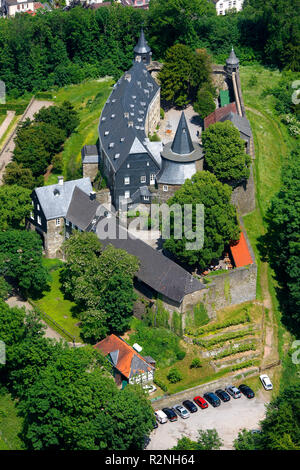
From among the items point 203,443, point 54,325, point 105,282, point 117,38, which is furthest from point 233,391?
point 117,38

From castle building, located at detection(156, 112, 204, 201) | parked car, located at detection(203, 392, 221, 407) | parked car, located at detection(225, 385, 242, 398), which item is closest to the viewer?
parked car, located at detection(203, 392, 221, 407)

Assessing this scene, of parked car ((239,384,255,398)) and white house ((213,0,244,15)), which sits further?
white house ((213,0,244,15))

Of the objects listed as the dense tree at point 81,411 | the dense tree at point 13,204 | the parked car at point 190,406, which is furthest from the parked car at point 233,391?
the dense tree at point 13,204

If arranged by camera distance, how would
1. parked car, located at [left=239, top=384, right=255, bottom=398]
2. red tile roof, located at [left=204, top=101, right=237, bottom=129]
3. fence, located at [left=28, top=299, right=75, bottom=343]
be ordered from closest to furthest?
parked car, located at [left=239, top=384, right=255, bottom=398] → fence, located at [left=28, top=299, right=75, bottom=343] → red tile roof, located at [left=204, top=101, right=237, bottom=129]

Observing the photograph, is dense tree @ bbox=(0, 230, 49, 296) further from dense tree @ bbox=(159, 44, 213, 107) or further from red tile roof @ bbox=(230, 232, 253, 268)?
dense tree @ bbox=(159, 44, 213, 107)

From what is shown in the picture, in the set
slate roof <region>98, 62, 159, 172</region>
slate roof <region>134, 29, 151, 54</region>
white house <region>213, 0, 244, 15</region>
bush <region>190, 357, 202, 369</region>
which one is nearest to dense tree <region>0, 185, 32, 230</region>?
slate roof <region>98, 62, 159, 172</region>

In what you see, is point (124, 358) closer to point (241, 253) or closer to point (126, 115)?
point (241, 253)

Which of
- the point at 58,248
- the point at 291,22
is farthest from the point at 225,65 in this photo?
the point at 58,248

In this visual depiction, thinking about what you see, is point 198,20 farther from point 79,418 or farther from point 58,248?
point 79,418
